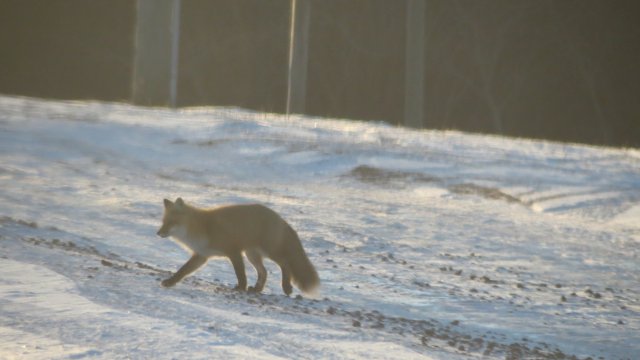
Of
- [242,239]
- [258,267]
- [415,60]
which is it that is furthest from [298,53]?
[242,239]

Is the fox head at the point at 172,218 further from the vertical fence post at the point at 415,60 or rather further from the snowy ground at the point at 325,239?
the vertical fence post at the point at 415,60

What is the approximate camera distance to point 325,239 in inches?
502

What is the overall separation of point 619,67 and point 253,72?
11340 millimetres

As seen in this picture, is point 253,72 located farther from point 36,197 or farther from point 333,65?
point 36,197

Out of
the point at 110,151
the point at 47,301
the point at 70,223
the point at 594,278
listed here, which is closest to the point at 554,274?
the point at 594,278

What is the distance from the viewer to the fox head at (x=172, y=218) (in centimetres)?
1009

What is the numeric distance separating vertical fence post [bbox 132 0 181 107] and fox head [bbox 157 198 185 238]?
47.6 ft

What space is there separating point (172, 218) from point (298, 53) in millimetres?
17571

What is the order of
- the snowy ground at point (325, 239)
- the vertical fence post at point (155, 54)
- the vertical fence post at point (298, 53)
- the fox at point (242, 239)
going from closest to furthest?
1. the snowy ground at point (325, 239)
2. the fox at point (242, 239)
3. the vertical fence post at point (155, 54)
4. the vertical fence post at point (298, 53)

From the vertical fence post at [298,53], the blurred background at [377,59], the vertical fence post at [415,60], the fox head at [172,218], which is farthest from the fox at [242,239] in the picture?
the blurred background at [377,59]

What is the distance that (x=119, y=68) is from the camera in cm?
3844

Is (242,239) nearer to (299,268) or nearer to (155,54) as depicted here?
(299,268)

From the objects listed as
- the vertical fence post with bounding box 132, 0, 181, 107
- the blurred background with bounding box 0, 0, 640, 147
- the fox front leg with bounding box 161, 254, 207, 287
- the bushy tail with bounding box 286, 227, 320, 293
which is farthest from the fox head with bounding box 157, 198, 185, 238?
the blurred background with bounding box 0, 0, 640, 147

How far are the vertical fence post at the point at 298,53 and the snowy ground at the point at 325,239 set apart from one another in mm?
4496
